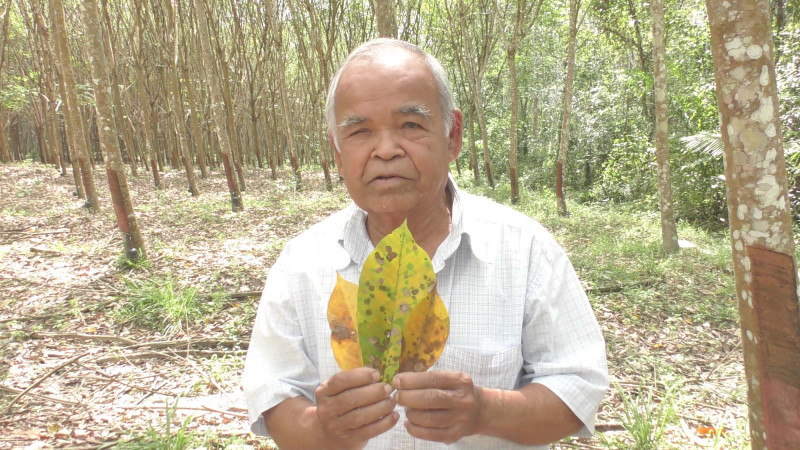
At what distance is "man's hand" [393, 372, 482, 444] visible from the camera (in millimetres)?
834

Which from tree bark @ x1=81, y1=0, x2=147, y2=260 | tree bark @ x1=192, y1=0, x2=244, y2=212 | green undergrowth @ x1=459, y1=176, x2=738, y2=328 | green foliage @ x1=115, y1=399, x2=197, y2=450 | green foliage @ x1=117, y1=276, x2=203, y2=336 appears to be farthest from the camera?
tree bark @ x1=192, y1=0, x2=244, y2=212

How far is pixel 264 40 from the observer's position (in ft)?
51.1

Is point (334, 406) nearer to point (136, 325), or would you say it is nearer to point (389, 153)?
point (389, 153)

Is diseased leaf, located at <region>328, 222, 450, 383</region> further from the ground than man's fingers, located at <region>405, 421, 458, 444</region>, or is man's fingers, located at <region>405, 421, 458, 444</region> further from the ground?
diseased leaf, located at <region>328, 222, 450, 383</region>

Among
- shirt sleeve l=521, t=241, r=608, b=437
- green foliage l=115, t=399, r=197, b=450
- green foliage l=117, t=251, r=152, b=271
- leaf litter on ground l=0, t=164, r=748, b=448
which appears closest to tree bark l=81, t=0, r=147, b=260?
green foliage l=117, t=251, r=152, b=271

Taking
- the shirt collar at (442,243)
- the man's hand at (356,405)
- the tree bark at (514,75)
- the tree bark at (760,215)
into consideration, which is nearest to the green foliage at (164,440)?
the shirt collar at (442,243)

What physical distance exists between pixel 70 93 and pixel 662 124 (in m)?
8.27

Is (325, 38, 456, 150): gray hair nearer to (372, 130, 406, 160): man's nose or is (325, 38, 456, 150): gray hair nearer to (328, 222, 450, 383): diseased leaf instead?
(372, 130, 406, 160): man's nose

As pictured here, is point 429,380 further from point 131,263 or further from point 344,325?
point 131,263

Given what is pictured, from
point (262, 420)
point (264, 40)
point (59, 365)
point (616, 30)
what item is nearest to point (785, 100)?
point (616, 30)

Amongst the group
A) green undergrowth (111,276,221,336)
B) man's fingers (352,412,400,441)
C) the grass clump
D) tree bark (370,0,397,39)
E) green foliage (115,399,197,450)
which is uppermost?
tree bark (370,0,397,39)

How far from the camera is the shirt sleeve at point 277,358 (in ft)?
4.21

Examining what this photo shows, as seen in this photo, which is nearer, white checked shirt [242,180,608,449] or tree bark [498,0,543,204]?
white checked shirt [242,180,608,449]

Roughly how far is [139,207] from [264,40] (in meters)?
8.33
